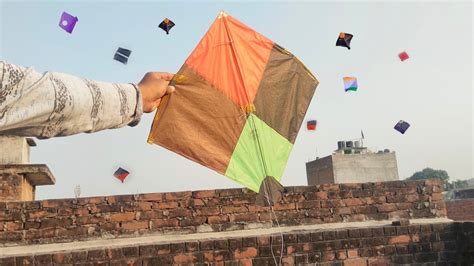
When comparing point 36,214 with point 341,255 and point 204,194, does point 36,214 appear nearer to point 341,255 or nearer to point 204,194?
point 204,194

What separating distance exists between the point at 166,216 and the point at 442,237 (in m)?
3.23

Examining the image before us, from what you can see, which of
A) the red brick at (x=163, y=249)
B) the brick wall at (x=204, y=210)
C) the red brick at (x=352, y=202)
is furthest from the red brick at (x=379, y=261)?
the red brick at (x=163, y=249)

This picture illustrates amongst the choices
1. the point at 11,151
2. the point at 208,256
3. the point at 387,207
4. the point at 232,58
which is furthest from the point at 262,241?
the point at 11,151

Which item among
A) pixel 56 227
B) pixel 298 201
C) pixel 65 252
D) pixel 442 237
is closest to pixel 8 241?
pixel 56 227

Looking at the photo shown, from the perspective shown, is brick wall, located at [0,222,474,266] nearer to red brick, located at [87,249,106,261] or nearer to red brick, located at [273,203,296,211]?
red brick, located at [87,249,106,261]

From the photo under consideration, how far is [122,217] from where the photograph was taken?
16.8 ft

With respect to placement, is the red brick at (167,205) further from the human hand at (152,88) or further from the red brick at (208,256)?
the human hand at (152,88)

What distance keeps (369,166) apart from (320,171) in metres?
1.69

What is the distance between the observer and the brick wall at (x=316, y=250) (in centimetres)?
365

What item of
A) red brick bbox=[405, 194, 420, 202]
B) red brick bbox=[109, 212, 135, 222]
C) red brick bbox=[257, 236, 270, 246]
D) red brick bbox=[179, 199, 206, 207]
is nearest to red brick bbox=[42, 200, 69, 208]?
red brick bbox=[109, 212, 135, 222]

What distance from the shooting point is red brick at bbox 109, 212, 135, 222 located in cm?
511

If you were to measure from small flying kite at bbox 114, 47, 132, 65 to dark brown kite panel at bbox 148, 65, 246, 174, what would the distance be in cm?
104

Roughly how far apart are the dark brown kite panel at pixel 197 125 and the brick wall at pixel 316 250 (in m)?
1.85

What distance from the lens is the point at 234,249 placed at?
388 centimetres
